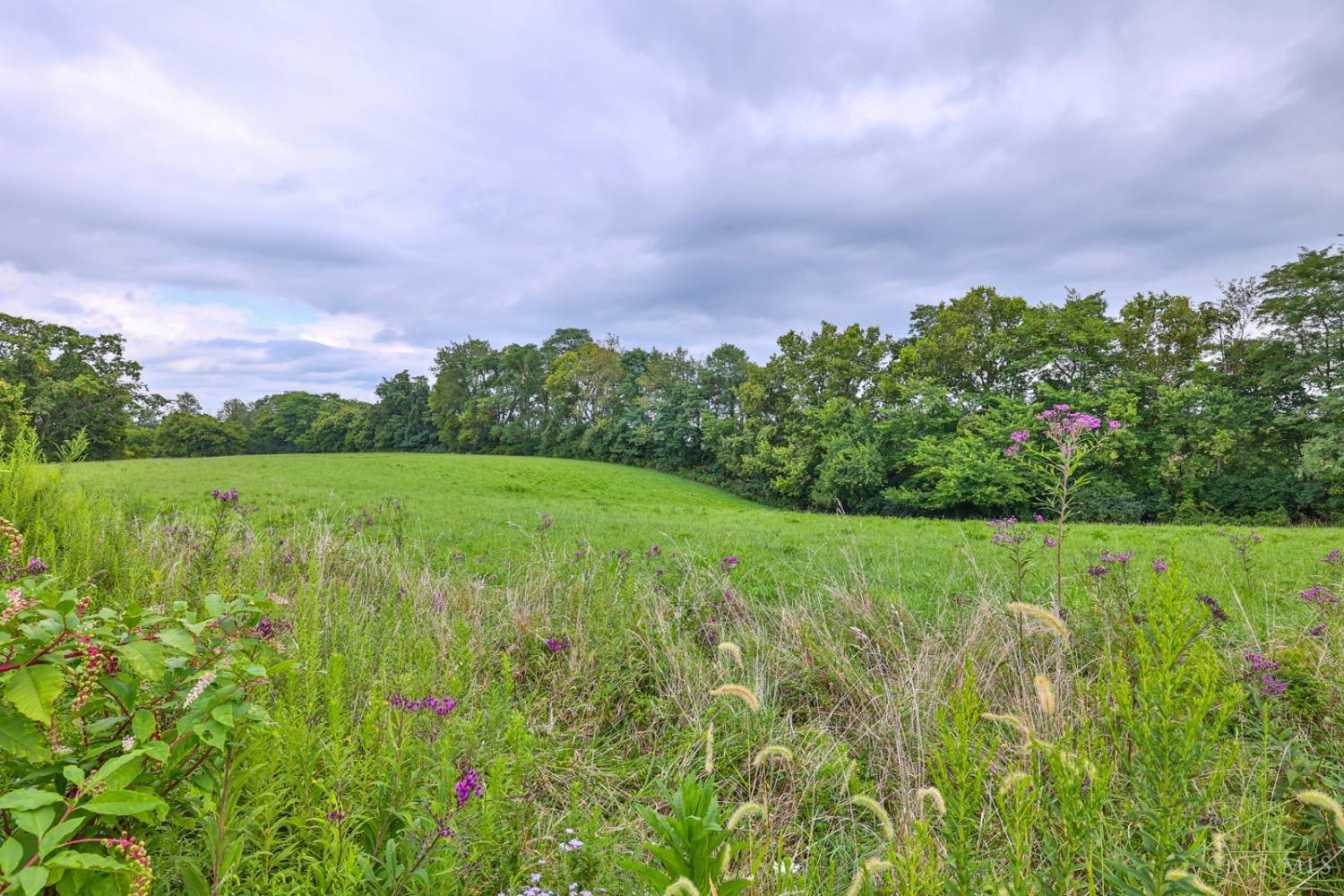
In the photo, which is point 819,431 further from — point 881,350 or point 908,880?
point 908,880

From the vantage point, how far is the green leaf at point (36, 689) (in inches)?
45.4

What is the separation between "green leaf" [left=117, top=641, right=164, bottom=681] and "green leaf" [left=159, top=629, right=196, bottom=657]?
0.03m

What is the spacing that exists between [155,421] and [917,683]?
3373 inches

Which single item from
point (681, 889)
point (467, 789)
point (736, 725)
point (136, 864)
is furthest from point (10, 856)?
point (736, 725)

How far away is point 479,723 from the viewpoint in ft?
8.11

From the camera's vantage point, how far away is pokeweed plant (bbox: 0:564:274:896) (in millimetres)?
1125

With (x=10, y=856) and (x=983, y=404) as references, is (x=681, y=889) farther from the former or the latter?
(x=983, y=404)

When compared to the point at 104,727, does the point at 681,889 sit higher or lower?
lower

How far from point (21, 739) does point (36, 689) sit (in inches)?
4.2

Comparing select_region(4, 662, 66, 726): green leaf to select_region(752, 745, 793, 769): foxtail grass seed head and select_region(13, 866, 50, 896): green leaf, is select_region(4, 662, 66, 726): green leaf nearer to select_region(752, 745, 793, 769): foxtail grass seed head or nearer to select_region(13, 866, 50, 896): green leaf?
select_region(13, 866, 50, 896): green leaf

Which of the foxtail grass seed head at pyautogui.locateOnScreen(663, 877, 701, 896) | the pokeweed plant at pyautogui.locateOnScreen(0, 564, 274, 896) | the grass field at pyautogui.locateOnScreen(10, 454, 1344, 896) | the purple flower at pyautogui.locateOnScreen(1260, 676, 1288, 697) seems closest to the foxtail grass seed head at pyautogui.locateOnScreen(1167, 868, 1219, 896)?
the grass field at pyautogui.locateOnScreen(10, 454, 1344, 896)

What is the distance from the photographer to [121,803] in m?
1.15

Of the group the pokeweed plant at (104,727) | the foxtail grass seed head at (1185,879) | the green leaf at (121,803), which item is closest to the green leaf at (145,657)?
the pokeweed plant at (104,727)

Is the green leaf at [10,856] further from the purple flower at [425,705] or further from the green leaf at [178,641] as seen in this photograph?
the purple flower at [425,705]
